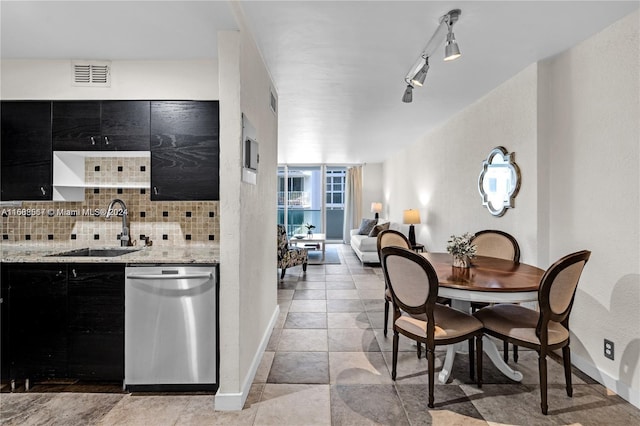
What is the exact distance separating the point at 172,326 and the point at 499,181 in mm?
3292

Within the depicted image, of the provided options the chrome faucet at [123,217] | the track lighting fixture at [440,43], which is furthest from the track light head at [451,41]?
the chrome faucet at [123,217]

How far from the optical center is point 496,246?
3.23m

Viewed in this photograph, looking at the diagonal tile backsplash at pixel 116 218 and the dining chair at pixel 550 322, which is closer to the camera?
the dining chair at pixel 550 322

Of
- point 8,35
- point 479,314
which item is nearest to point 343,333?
point 479,314

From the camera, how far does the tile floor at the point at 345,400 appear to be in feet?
6.55

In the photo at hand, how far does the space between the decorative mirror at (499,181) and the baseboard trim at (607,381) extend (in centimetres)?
139

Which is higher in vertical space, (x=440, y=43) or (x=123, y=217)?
(x=440, y=43)

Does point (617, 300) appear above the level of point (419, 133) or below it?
below

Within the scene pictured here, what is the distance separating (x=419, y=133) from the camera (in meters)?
5.91

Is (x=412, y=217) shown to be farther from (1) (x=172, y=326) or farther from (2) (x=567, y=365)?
(1) (x=172, y=326)

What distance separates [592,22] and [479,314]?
2114 mm

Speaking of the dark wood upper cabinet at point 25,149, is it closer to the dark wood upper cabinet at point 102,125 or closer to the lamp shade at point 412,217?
the dark wood upper cabinet at point 102,125

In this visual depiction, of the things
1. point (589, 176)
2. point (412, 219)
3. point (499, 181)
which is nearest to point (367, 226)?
point (412, 219)

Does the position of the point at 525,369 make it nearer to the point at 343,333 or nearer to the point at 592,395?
the point at 592,395
